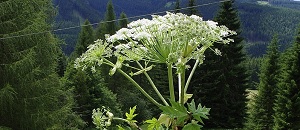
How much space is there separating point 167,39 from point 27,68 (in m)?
12.6

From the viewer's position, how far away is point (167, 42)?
Result: 141 centimetres

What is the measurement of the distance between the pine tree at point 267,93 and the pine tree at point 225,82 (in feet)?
13.8

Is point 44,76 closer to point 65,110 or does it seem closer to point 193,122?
point 65,110

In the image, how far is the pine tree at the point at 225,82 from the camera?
3241cm

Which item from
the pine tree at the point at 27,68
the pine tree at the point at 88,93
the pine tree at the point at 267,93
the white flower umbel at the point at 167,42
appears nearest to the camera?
the white flower umbel at the point at 167,42

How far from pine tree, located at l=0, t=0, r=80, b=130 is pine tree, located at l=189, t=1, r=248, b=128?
19362mm

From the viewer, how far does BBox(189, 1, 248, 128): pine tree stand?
106 ft

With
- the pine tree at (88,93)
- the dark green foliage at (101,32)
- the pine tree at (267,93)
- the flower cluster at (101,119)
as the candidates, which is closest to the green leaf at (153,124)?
the flower cluster at (101,119)

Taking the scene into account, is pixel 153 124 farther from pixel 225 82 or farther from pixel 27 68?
pixel 225 82

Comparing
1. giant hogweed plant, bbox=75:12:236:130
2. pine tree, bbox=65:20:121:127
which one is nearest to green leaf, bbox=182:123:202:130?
giant hogweed plant, bbox=75:12:236:130

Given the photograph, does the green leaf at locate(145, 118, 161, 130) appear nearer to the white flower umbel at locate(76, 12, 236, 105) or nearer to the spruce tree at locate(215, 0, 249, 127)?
the white flower umbel at locate(76, 12, 236, 105)

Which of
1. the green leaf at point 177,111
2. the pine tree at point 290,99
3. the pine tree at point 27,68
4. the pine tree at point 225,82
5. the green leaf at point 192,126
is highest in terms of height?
the green leaf at point 177,111

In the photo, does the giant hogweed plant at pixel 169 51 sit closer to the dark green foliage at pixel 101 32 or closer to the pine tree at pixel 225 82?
the pine tree at pixel 225 82

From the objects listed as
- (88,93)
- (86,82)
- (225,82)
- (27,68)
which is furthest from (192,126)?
(225,82)
